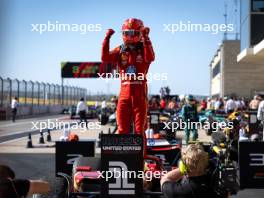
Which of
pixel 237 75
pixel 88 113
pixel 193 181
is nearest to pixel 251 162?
pixel 193 181

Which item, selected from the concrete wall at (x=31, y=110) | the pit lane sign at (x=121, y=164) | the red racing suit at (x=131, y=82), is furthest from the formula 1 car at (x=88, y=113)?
the pit lane sign at (x=121, y=164)

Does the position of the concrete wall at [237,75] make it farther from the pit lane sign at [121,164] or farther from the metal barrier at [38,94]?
the pit lane sign at [121,164]

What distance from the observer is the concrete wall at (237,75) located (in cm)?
3081

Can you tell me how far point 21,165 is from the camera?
8.37 m

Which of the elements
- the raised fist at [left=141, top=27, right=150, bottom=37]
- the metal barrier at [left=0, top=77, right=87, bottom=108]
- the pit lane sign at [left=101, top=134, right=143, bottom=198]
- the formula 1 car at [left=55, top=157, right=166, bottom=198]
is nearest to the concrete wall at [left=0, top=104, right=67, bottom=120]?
the metal barrier at [left=0, top=77, right=87, bottom=108]

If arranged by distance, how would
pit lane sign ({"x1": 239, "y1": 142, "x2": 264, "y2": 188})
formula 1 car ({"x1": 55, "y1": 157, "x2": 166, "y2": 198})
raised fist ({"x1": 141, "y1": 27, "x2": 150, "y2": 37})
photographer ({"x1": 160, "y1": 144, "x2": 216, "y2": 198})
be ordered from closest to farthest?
photographer ({"x1": 160, "y1": 144, "x2": 216, "y2": 198}), formula 1 car ({"x1": 55, "y1": 157, "x2": 166, "y2": 198}), raised fist ({"x1": 141, "y1": 27, "x2": 150, "y2": 37}), pit lane sign ({"x1": 239, "y1": 142, "x2": 264, "y2": 188})

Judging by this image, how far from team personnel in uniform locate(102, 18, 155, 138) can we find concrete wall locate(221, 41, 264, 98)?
2472cm

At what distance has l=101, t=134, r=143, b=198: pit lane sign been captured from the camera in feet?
13.4

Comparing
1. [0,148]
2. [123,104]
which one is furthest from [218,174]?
[0,148]

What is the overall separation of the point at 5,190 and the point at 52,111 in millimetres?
32527

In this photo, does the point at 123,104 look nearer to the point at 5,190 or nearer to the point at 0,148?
the point at 5,190

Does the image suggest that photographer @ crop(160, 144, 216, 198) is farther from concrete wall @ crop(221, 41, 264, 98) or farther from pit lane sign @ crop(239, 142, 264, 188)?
concrete wall @ crop(221, 41, 264, 98)

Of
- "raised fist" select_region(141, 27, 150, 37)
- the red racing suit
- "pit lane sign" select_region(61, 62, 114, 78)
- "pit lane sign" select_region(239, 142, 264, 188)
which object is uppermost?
"pit lane sign" select_region(61, 62, 114, 78)

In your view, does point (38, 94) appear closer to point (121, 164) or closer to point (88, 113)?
point (88, 113)
